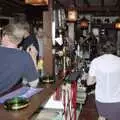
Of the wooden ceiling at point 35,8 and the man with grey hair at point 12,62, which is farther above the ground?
the wooden ceiling at point 35,8

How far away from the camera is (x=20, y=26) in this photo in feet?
8.81

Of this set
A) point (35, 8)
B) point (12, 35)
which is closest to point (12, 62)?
point (12, 35)

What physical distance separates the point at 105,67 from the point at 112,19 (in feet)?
42.6

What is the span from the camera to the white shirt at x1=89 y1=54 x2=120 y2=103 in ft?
12.7

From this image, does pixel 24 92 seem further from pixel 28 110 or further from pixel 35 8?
pixel 35 8

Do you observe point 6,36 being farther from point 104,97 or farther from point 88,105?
point 88,105

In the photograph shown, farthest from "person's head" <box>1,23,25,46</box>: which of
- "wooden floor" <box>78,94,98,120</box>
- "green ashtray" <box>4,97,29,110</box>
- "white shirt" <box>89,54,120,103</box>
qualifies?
"wooden floor" <box>78,94,98,120</box>

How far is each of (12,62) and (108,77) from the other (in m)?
1.84

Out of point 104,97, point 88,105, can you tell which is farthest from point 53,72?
point 88,105

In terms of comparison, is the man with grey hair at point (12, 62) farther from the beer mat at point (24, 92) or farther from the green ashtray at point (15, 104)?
the green ashtray at point (15, 104)

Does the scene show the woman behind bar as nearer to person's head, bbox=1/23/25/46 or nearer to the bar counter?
the bar counter

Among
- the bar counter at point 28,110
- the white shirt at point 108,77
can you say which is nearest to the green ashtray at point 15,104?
the bar counter at point 28,110

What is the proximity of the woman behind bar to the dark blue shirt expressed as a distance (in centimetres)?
165

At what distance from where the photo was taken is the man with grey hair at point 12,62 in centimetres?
240
